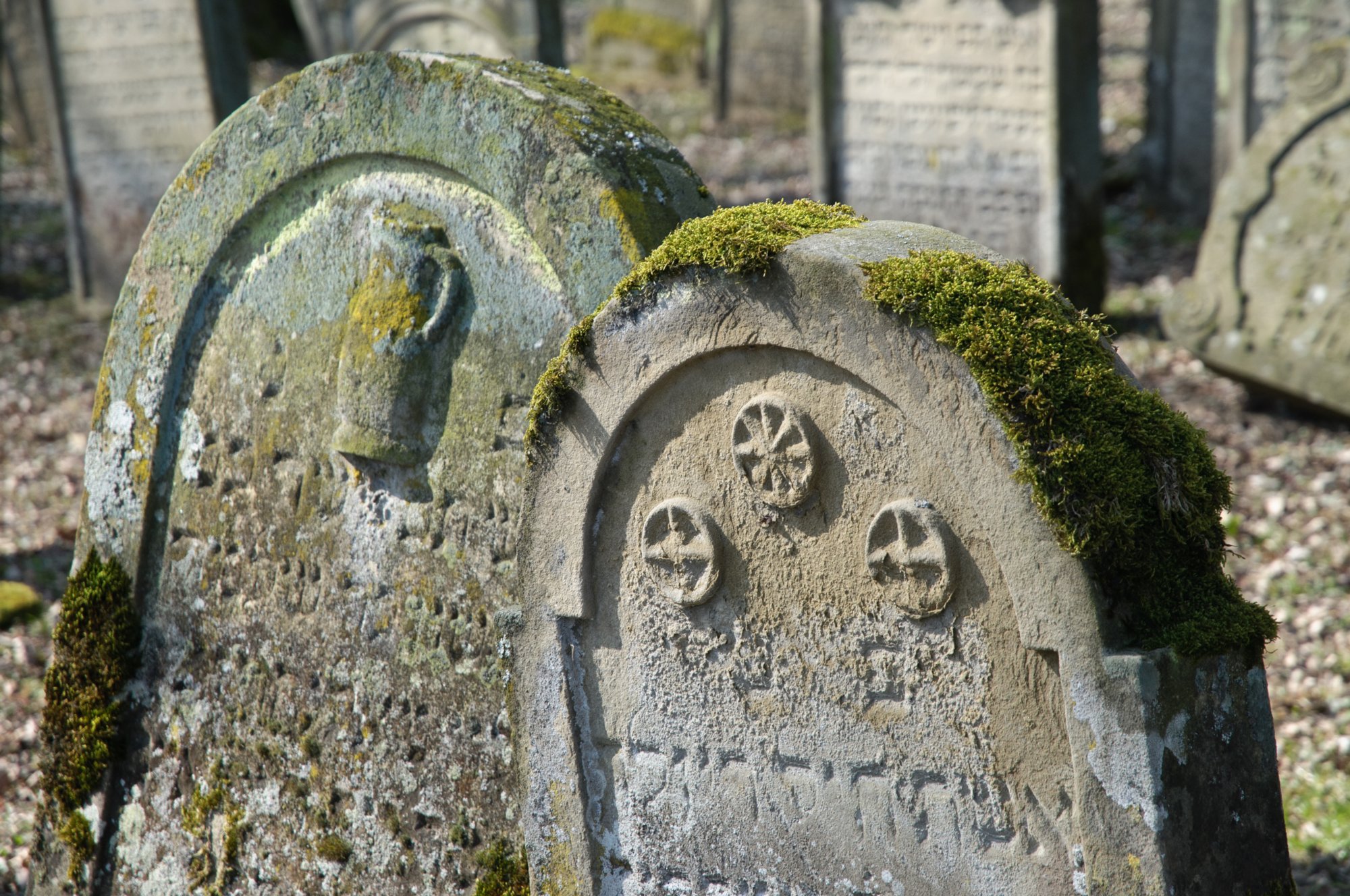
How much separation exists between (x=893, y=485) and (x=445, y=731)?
4.19 feet

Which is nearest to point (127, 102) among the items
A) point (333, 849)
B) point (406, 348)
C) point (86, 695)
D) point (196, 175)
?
point (196, 175)

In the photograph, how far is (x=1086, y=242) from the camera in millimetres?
7238

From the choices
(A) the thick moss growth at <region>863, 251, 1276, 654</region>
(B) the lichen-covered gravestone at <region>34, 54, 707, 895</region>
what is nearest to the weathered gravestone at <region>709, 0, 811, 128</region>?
(B) the lichen-covered gravestone at <region>34, 54, 707, 895</region>

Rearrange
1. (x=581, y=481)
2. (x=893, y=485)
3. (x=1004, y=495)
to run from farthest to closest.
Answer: (x=581, y=481), (x=893, y=485), (x=1004, y=495)

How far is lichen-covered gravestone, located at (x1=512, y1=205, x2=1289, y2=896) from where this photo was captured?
2.04 m

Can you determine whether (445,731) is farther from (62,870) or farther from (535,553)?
(62,870)

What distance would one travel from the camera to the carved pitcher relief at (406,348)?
2.84 m

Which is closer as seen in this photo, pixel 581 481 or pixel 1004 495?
pixel 1004 495

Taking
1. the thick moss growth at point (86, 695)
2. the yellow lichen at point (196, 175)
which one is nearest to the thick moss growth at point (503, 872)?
the thick moss growth at point (86, 695)

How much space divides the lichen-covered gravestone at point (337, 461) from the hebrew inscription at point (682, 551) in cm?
43

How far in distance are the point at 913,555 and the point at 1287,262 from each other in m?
4.45

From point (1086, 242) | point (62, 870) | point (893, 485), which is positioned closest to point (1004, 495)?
point (893, 485)

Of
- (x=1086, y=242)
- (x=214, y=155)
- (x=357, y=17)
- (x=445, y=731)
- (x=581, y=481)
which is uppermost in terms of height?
(x=357, y=17)

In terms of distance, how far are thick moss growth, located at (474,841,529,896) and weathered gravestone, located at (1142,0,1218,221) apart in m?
7.40
